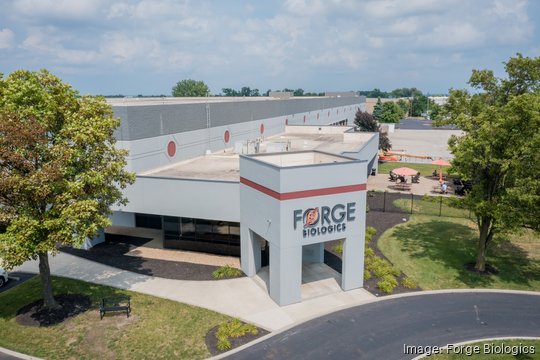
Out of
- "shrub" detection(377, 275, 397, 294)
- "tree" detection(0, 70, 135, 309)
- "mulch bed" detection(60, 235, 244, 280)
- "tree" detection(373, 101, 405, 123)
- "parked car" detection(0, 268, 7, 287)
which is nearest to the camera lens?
"tree" detection(0, 70, 135, 309)

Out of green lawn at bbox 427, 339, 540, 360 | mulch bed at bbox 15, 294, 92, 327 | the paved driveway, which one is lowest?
the paved driveway

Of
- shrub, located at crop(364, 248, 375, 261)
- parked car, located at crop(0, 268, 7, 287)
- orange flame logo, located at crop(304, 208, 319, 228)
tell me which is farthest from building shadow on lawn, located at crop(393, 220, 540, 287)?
parked car, located at crop(0, 268, 7, 287)

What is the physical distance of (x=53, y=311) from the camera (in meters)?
19.0

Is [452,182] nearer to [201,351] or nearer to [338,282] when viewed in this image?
[338,282]

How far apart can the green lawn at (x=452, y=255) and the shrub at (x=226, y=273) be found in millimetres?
9452

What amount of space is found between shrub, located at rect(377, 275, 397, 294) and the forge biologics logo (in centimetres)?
373

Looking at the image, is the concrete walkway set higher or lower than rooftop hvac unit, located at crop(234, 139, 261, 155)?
lower

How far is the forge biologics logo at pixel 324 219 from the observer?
63.6 ft

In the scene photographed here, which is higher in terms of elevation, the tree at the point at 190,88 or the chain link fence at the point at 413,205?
the tree at the point at 190,88

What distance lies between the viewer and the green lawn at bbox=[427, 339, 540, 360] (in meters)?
15.5

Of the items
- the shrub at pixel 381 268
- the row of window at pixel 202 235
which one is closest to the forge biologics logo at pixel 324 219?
the shrub at pixel 381 268

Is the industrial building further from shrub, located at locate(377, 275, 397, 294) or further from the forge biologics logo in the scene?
shrub, located at locate(377, 275, 397, 294)

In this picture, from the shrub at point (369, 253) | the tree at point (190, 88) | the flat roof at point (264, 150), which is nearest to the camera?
the shrub at point (369, 253)

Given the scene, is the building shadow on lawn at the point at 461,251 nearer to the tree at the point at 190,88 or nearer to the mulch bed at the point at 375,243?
the mulch bed at the point at 375,243
